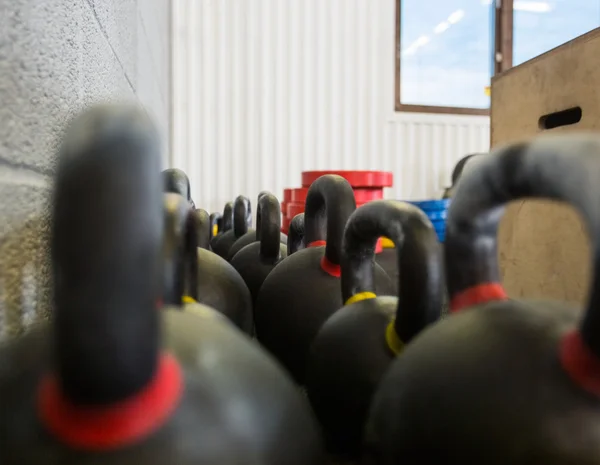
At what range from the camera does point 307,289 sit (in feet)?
2.01

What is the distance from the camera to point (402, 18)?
276 centimetres

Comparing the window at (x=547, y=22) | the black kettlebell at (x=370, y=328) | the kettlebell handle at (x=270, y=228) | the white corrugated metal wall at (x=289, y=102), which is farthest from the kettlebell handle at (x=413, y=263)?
the window at (x=547, y=22)

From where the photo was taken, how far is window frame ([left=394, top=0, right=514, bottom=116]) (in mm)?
2674

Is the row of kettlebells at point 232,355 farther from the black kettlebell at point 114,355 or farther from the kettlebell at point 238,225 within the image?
the kettlebell at point 238,225

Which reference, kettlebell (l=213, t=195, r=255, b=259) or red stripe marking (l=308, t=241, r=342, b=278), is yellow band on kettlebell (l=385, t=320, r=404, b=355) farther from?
kettlebell (l=213, t=195, r=255, b=259)

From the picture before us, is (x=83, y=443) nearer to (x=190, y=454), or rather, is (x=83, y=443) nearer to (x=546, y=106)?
(x=190, y=454)

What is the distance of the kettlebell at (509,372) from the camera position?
0.82 feet

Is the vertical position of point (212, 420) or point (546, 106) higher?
point (546, 106)

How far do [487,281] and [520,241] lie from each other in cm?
95

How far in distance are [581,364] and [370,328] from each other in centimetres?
18

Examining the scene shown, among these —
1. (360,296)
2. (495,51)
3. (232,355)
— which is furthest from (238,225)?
(495,51)

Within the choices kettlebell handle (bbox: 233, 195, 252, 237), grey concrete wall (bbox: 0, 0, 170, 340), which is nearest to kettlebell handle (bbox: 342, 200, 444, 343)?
grey concrete wall (bbox: 0, 0, 170, 340)

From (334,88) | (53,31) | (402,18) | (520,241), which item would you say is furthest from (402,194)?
(53,31)

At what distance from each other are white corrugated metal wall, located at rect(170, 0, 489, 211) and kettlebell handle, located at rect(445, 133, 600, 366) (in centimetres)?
214
